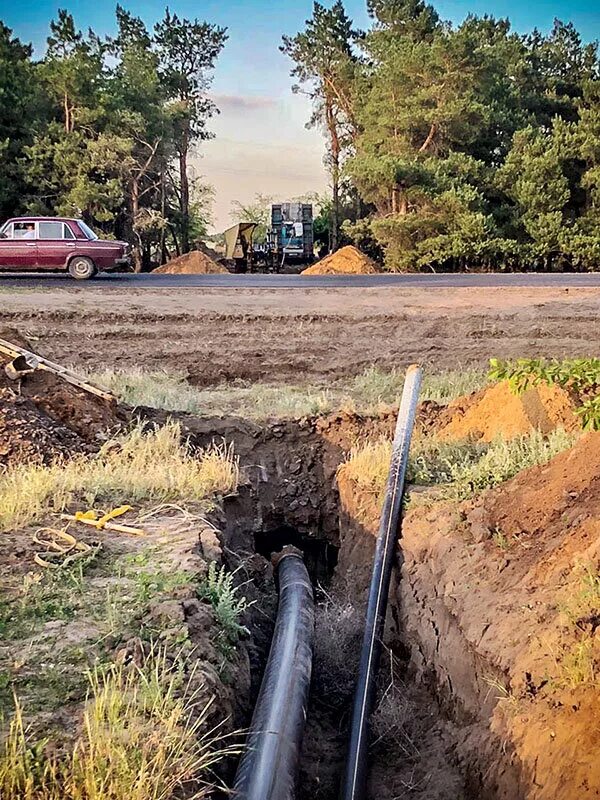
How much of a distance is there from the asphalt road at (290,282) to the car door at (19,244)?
473mm

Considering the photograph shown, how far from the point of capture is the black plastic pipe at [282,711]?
4164 millimetres

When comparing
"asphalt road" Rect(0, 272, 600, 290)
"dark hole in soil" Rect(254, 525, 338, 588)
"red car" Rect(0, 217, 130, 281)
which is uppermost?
"red car" Rect(0, 217, 130, 281)

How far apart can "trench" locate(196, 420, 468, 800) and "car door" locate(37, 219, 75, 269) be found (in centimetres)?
1398

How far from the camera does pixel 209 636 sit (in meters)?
5.07

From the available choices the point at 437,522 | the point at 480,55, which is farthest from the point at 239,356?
the point at 480,55

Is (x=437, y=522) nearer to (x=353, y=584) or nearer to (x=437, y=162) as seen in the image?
(x=353, y=584)

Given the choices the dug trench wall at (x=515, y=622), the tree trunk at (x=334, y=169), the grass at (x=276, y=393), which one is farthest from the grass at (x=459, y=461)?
the tree trunk at (x=334, y=169)

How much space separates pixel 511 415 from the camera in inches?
380

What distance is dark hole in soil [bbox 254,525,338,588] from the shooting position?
9812 millimetres

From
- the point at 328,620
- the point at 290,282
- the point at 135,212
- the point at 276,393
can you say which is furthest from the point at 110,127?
the point at 328,620

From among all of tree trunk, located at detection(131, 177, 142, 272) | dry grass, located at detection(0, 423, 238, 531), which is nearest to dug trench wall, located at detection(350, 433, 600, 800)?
dry grass, located at detection(0, 423, 238, 531)

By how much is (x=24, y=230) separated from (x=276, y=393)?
41.6 ft

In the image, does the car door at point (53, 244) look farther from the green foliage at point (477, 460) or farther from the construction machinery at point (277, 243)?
the green foliage at point (477, 460)

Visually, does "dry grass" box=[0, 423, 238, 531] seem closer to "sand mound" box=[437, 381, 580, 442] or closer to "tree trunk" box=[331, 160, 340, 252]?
"sand mound" box=[437, 381, 580, 442]
